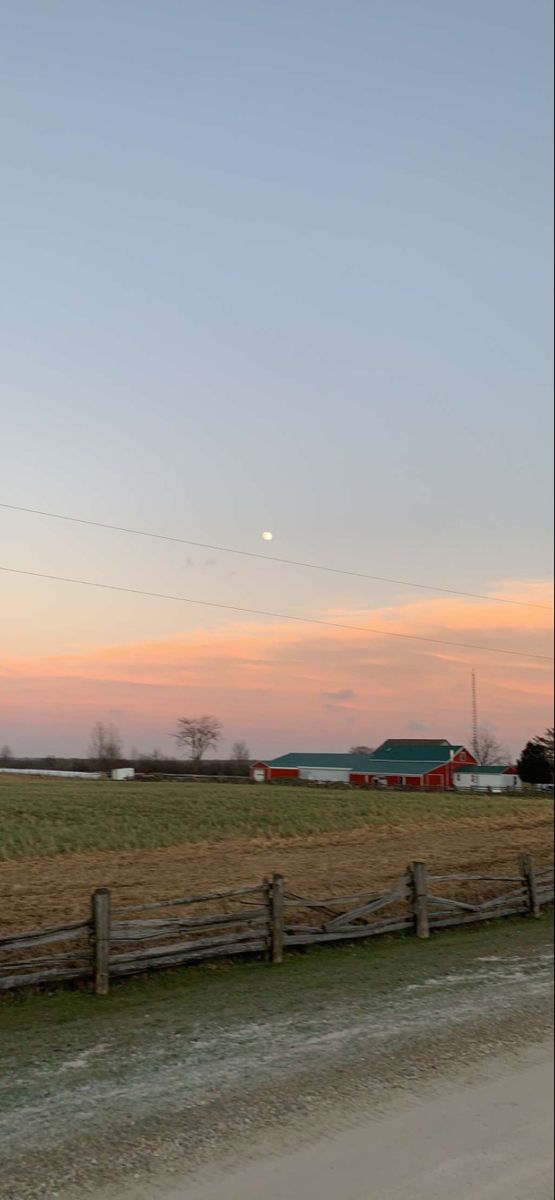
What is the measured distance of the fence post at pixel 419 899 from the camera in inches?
375

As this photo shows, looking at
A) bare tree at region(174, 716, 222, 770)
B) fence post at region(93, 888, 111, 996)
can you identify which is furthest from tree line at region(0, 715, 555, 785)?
fence post at region(93, 888, 111, 996)

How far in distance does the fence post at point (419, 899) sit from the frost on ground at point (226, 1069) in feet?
8.10

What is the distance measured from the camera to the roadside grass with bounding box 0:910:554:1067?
19.9 ft

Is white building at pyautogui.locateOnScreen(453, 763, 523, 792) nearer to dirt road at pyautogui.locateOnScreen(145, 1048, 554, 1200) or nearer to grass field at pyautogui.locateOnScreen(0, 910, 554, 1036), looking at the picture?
grass field at pyautogui.locateOnScreen(0, 910, 554, 1036)

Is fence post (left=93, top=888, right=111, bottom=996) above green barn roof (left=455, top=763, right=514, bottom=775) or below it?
below

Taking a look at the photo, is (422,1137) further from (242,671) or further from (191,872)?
(242,671)

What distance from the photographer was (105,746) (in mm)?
10242

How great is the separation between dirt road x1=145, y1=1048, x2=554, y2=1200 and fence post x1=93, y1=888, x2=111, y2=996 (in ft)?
10.9

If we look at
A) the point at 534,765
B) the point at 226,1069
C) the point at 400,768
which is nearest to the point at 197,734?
the point at 400,768

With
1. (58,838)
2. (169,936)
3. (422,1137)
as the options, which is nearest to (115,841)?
(58,838)

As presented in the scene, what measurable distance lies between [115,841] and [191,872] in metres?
1.05

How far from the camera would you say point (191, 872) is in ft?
33.5

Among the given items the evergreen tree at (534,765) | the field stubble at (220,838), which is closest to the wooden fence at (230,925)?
the field stubble at (220,838)

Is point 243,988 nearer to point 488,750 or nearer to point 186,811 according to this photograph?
point 186,811
